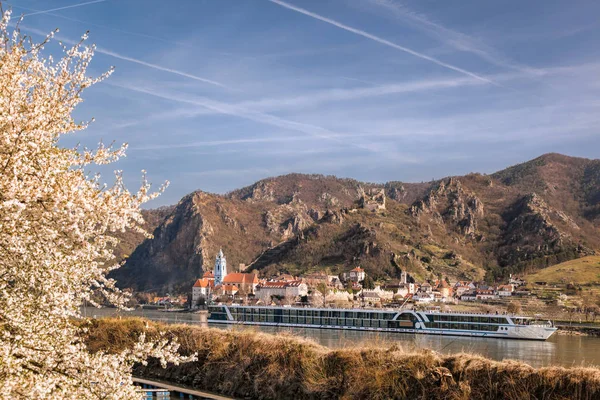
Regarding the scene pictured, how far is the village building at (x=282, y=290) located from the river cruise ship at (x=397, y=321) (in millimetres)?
17007

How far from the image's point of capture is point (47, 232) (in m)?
4.91

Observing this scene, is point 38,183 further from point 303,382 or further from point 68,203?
point 303,382

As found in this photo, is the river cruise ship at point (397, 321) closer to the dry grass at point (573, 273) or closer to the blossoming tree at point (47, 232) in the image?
the dry grass at point (573, 273)

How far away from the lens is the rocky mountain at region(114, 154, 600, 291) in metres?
108

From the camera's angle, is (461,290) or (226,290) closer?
(461,290)

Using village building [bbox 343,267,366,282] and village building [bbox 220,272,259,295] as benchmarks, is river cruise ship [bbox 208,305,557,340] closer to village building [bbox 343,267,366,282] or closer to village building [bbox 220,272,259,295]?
village building [bbox 220,272,259,295]

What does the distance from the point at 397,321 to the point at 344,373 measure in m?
41.1

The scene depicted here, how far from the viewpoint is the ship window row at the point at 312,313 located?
Result: 180ft

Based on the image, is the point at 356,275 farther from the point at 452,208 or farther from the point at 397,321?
the point at 452,208

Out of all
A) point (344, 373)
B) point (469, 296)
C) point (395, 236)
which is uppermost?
point (395, 236)

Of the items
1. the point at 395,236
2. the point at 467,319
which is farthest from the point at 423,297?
the point at 395,236

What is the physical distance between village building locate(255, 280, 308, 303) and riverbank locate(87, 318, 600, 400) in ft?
200

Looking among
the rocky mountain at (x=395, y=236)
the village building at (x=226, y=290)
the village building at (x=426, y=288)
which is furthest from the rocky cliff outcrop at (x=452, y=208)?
the village building at (x=226, y=290)

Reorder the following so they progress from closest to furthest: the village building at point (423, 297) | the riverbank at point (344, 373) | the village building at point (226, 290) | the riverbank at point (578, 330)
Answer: the riverbank at point (344, 373) → the riverbank at point (578, 330) → the village building at point (423, 297) → the village building at point (226, 290)
